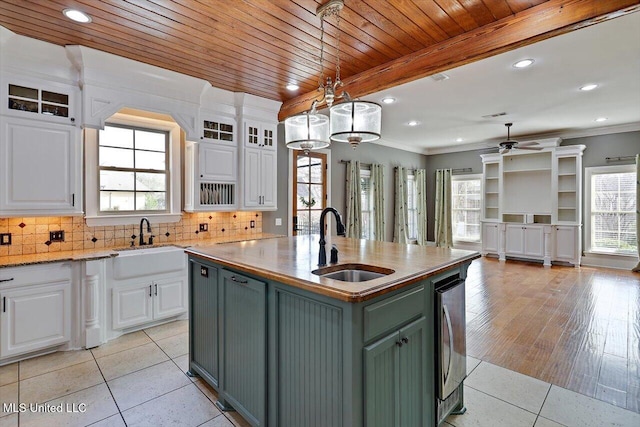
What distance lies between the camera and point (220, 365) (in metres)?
2.17

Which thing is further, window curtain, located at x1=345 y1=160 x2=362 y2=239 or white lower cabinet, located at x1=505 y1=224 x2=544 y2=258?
white lower cabinet, located at x1=505 y1=224 x2=544 y2=258

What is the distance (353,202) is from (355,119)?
14.2 feet

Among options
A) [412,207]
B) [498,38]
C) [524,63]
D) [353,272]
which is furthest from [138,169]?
[412,207]

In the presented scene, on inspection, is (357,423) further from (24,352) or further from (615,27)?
(615,27)

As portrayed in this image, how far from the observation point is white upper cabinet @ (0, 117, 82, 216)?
275 centimetres

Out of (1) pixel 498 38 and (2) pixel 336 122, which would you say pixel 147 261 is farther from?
(1) pixel 498 38

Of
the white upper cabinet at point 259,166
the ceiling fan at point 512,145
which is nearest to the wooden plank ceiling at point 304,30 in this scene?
the white upper cabinet at point 259,166

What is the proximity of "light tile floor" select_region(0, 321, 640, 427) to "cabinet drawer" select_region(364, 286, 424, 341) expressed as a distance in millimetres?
958

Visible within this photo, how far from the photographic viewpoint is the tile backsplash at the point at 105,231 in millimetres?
3062

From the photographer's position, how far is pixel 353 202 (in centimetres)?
633

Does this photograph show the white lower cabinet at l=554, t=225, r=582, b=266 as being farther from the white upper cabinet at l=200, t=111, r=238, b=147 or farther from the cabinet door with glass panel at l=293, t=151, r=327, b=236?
the white upper cabinet at l=200, t=111, r=238, b=147

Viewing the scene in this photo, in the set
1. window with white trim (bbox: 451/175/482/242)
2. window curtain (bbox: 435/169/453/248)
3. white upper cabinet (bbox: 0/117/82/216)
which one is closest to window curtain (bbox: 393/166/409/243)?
window curtain (bbox: 435/169/453/248)

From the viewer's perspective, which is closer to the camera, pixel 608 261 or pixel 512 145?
pixel 512 145

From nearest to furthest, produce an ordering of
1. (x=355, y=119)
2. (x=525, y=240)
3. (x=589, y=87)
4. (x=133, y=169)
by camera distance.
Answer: (x=355, y=119)
(x=133, y=169)
(x=589, y=87)
(x=525, y=240)
